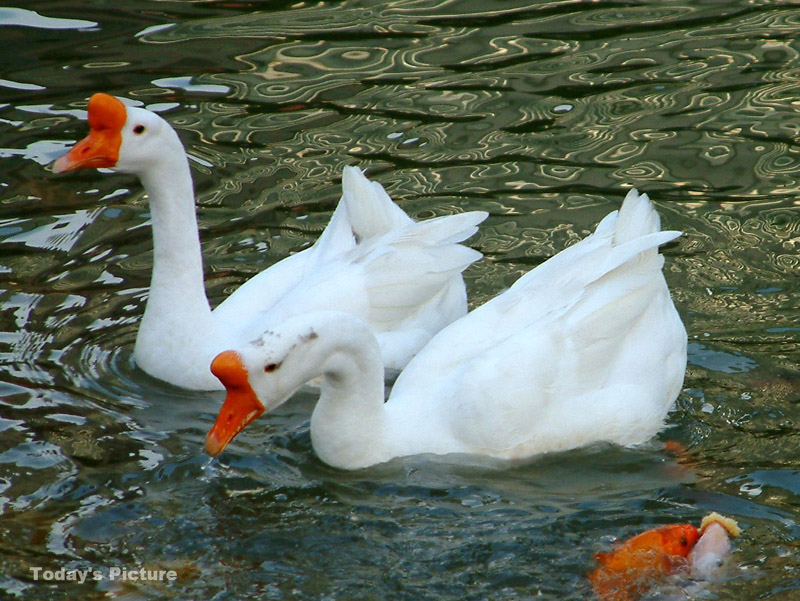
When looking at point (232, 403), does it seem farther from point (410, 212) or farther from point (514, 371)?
point (410, 212)

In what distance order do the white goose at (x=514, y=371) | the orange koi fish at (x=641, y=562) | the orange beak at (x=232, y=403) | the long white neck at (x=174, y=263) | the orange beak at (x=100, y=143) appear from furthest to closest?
the long white neck at (x=174, y=263)
the orange beak at (x=100, y=143)
the white goose at (x=514, y=371)
the orange beak at (x=232, y=403)
the orange koi fish at (x=641, y=562)

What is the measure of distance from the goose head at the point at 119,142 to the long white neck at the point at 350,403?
1555mm

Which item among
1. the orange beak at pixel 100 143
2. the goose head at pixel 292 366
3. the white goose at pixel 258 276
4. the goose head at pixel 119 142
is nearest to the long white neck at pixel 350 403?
the goose head at pixel 292 366

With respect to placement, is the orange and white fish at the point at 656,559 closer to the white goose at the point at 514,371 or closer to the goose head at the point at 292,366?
the white goose at the point at 514,371

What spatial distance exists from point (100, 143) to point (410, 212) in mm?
2452

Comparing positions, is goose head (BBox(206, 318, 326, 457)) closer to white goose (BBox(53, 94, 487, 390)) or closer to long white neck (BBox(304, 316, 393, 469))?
long white neck (BBox(304, 316, 393, 469))

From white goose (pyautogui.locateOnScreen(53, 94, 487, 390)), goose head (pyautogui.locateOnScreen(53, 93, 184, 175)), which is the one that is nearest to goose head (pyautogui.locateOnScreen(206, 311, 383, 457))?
white goose (pyautogui.locateOnScreen(53, 94, 487, 390))

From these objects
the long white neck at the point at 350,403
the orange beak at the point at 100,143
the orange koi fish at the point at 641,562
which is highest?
the orange beak at the point at 100,143

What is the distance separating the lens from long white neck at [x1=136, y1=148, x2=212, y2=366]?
20.9ft

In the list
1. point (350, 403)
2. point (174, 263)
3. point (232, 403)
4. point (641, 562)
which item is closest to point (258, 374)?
point (232, 403)

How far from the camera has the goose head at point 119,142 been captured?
6250 mm

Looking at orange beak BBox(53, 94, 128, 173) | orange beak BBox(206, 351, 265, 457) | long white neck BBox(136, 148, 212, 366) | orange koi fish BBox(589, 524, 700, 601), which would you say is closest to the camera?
orange koi fish BBox(589, 524, 700, 601)

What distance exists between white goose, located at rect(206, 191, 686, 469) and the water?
145 millimetres

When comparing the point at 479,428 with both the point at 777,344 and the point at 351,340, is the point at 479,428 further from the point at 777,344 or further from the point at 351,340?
the point at 777,344
